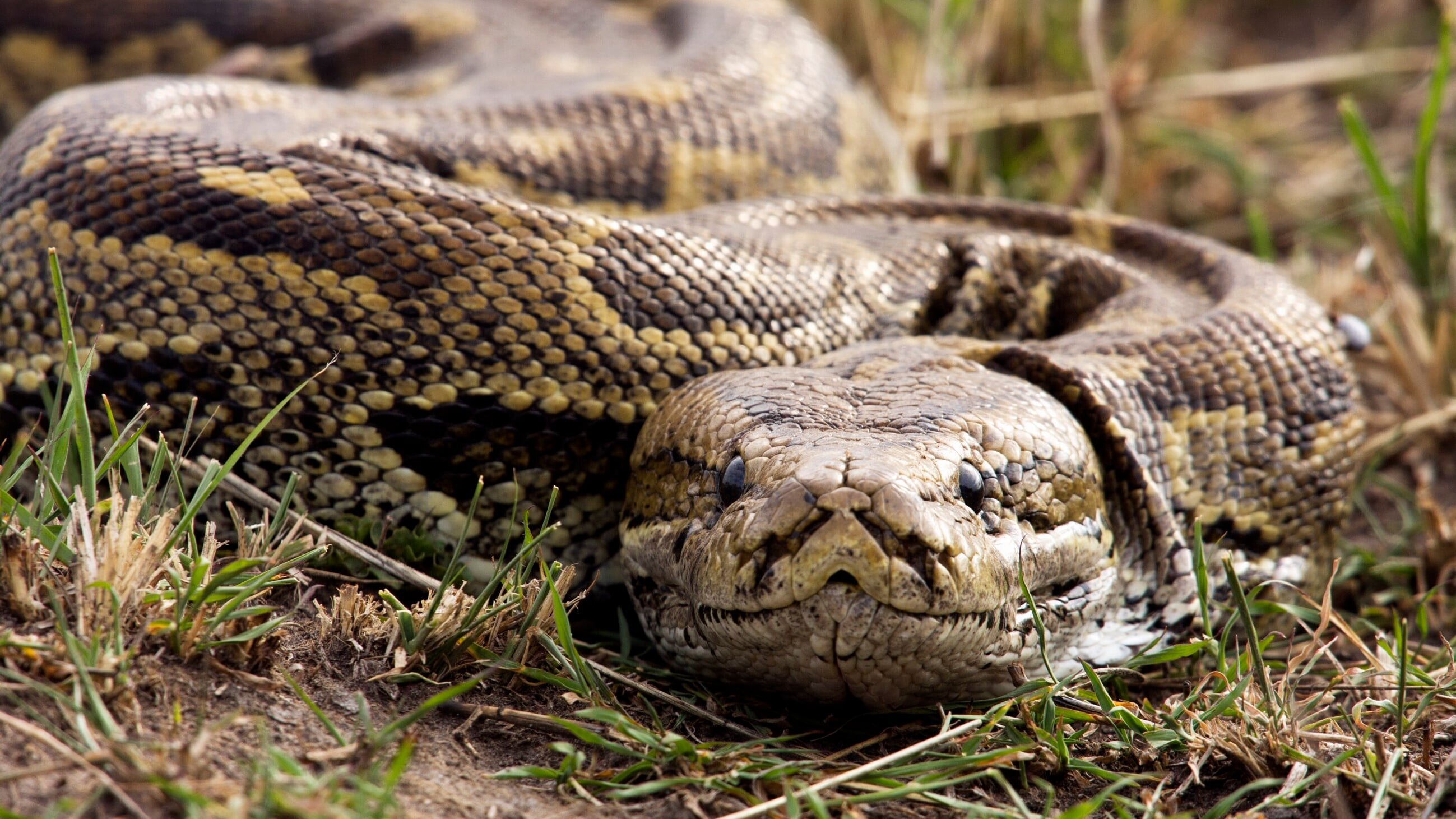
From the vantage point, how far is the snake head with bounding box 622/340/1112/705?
293 cm

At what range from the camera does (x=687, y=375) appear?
3965mm

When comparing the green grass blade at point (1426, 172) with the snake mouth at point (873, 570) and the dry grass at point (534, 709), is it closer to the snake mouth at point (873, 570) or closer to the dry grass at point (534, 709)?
the dry grass at point (534, 709)

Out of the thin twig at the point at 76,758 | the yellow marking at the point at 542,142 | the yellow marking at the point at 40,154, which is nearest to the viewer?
the thin twig at the point at 76,758

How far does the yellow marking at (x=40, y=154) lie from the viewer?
156 inches

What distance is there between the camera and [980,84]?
759 cm

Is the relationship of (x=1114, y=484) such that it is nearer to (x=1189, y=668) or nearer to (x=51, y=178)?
(x=1189, y=668)

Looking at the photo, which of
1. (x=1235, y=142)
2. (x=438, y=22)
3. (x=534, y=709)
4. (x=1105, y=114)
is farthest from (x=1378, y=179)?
(x=438, y=22)

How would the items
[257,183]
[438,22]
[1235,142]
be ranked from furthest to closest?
1. [1235,142]
2. [438,22]
3. [257,183]

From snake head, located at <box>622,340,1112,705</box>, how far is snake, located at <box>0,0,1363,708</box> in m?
0.01

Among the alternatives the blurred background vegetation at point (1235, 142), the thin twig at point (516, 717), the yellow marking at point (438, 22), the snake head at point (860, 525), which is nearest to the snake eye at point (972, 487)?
the snake head at point (860, 525)

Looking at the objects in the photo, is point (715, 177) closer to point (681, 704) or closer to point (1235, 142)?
point (681, 704)

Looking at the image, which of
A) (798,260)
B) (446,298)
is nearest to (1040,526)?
(798,260)

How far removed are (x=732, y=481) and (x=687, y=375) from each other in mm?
759

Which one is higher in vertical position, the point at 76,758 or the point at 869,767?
the point at 76,758
